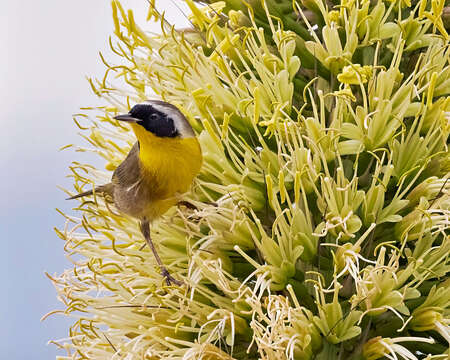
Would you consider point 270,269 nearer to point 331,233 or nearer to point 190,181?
point 331,233

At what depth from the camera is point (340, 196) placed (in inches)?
92.2

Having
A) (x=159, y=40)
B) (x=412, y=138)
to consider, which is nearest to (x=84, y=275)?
(x=159, y=40)

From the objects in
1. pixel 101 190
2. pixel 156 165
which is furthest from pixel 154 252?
pixel 101 190

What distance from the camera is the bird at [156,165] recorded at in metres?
2.32

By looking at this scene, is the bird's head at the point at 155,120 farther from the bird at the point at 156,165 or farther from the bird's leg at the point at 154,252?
the bird's leg at the point at 154,252

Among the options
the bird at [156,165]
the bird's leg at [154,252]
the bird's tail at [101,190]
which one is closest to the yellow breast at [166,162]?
the bird at [156,165]

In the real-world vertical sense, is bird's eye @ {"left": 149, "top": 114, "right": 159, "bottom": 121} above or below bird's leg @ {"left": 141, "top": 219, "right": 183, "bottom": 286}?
above

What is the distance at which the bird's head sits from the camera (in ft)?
7.55

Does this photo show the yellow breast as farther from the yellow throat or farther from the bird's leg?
the bird's leg

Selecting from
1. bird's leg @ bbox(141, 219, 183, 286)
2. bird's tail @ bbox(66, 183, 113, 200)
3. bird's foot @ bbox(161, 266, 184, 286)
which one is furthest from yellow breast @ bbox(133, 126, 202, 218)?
bird's tail @ bbox(66, 183, 113, 200)

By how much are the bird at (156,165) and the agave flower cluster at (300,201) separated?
0.38ft

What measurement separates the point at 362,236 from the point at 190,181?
605mm

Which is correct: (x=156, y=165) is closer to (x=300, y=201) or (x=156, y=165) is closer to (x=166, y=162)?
(x=166, y=162)

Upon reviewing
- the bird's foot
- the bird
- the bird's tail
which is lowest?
the bird's foot
